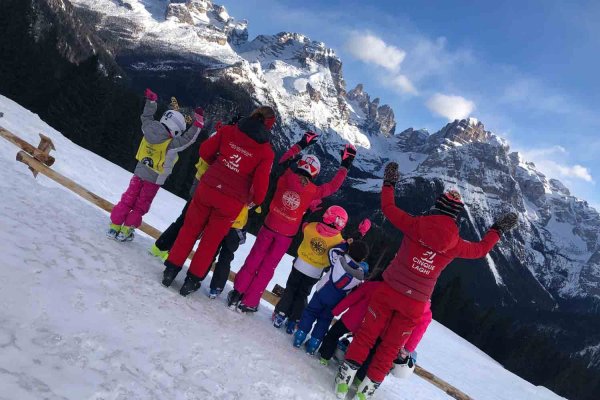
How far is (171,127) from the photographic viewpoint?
7.41 metres

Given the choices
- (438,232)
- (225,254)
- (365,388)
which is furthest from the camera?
(225,254)

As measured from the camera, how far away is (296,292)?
727 centimetres

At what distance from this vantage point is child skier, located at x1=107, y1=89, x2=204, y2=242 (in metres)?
7.25

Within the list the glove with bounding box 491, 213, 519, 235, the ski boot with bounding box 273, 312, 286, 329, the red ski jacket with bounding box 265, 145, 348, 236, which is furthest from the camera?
the ski boot with bounding box 273, 312, 286, 329

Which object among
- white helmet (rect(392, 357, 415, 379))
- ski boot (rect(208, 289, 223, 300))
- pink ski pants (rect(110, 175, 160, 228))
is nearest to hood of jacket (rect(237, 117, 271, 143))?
pink ski pants (rect(110, 175, 160, 228))

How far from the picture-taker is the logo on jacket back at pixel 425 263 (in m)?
5.74

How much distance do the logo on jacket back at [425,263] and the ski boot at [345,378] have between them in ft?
5.32

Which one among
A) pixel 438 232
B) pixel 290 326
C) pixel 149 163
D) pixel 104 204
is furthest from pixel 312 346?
pixel 104 204

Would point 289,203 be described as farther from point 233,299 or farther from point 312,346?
point 312,346

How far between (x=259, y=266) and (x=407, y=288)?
2.50 meters

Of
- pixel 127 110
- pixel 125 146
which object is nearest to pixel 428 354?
pixel 125 146

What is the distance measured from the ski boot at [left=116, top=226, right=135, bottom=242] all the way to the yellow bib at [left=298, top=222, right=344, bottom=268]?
3.09 m

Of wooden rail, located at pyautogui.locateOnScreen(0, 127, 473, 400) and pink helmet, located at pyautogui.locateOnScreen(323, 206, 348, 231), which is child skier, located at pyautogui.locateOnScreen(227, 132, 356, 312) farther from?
wooden rail, located at pyautogui.locateOnScreen(0, 127, 473, 400)

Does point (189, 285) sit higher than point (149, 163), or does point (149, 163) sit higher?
point (149, 163)
